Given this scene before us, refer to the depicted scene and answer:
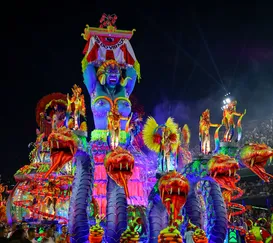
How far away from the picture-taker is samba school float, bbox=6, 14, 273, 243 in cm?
830

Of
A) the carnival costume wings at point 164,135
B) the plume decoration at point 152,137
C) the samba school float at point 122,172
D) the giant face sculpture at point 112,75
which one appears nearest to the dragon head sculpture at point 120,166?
the samba school float at point 122,172

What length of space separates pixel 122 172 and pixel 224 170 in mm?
2247

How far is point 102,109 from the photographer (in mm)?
13328

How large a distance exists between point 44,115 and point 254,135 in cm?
1491

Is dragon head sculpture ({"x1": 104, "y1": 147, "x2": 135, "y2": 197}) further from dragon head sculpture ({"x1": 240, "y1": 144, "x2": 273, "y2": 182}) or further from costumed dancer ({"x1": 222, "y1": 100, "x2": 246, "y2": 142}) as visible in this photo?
costumed dancer ({"x1": 222, "y1": 100, "x2": 246, "y2": 142})

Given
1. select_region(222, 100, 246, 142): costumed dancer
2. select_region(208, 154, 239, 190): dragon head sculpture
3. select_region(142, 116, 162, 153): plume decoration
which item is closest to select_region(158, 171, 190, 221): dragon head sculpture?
select_region(208, 154, 239, 190): dragon head sculpture

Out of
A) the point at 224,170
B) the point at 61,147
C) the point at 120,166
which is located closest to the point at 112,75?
the point at 61,147

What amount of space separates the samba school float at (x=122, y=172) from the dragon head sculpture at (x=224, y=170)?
0.07 ft

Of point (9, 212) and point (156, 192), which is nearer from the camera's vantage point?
point (156, 192)

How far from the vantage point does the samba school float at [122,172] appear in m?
8.30

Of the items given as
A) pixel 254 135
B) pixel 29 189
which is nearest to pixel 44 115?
pixel 29 189

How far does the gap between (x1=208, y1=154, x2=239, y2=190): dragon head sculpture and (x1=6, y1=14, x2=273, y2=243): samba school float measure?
0.07 ft

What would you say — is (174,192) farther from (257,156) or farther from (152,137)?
(152,137)

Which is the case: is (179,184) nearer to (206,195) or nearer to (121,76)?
(206,195)
